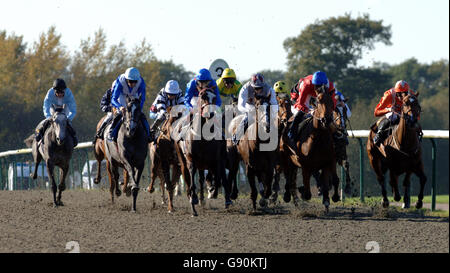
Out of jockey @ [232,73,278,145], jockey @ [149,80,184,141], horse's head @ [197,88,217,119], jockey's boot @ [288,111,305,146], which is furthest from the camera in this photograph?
jockey @ [149,80,184,141]

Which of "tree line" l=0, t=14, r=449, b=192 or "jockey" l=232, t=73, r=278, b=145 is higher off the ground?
"tree line" l=0, t=14, r=449, b=192

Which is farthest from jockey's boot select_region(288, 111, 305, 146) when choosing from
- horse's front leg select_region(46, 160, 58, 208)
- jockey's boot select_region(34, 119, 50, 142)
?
jockey's boot select_region(34, 119, 50, 142)

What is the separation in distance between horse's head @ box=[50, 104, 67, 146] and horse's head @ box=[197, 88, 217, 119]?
331 centimetres

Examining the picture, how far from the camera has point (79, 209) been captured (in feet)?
40.1

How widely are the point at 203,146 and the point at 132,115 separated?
4.31ft

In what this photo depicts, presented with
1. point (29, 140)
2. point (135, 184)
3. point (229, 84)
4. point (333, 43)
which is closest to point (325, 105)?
point (229, 84)

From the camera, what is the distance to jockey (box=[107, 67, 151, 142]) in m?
11.7

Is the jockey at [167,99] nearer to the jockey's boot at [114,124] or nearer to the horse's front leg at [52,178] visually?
the jockey's boot at [114,124]

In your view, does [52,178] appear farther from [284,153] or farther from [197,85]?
[284,153]

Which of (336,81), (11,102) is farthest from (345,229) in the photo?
(336,81)

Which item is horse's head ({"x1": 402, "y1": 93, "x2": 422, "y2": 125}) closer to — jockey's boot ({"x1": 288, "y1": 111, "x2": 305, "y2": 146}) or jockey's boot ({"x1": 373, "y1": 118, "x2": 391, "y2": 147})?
jockey's boot ({"x1": 373, "y1": 118, "x2": 391, "y2": 147})

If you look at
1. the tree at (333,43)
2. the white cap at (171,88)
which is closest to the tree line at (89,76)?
the tree at (333,43)

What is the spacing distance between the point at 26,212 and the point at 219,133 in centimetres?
328

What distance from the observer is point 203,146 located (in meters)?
10.7
